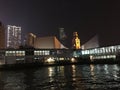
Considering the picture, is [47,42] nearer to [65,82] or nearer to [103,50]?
[103,50]

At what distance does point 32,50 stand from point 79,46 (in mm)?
84322

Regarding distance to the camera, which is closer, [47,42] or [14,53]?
[14,53]

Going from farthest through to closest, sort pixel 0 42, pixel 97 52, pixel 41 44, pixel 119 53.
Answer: pixel 0 42 < pixel 41 44 < pixel 97 52 < pixel 119 53

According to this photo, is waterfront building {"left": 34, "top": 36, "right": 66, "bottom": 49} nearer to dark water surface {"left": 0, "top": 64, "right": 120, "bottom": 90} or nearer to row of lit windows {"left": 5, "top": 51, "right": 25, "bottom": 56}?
row of lit windows {"left": 5, "top": 51, "right": 25, "bottom": 56}

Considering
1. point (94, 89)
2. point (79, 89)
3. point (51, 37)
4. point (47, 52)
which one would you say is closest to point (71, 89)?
point (79, 89)

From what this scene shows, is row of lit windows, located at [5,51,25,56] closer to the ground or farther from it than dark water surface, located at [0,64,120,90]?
farther from it

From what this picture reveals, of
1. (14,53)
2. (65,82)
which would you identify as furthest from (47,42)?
Answer: (65,82)

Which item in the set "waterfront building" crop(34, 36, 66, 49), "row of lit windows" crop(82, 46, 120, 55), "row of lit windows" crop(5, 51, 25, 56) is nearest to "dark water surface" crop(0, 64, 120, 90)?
"row of lit windows" crop(5, 51, 25, 56)

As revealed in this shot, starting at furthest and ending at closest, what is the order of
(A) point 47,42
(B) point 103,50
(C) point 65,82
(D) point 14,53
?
1. (A) point 47,42
2. (B) point 103,50
3. (D) point 14,53
4. (C) point 65,82

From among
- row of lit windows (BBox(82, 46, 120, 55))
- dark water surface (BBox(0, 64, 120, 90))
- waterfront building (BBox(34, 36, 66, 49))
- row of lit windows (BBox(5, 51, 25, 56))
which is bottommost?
dark water surface (BBox(0, 64, 120, 90))

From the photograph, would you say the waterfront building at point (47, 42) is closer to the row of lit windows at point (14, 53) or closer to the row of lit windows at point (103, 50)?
the row of lit windows at point (103, 50)

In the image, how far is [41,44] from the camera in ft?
518

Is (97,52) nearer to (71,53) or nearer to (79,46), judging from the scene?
(71,53)

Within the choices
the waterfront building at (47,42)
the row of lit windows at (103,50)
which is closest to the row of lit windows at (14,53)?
the row of lit windows at (103,50)
